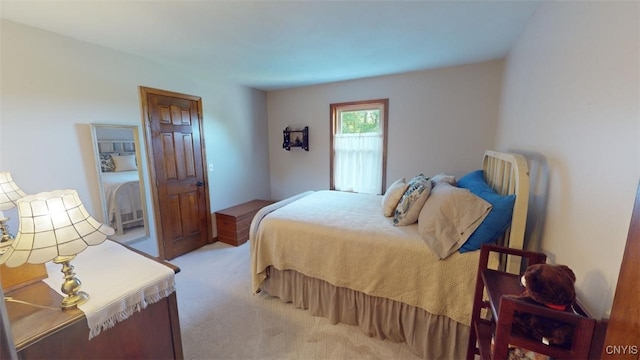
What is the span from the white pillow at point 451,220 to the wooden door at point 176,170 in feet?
9.27

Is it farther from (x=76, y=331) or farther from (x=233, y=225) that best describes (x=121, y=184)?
(x=76, y=331)

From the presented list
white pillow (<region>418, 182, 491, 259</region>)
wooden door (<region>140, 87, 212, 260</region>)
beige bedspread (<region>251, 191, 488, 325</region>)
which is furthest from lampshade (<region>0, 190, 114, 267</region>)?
wooden door (<region>140, 87, 212, 260</region>)

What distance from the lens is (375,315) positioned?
1.79 meters

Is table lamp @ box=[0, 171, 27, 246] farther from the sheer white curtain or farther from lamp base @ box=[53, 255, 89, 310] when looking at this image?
A: the sheer white curtain

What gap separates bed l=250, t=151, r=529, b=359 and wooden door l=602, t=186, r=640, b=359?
720mm

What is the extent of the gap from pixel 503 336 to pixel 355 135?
312cm

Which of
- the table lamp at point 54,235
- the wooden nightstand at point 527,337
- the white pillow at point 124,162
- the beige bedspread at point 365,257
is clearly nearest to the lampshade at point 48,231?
the table lamp at point 54,235

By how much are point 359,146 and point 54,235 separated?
128 inches

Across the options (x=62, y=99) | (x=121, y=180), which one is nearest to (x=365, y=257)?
(x=121, y=180)

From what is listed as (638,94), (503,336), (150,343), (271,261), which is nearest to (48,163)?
(150,343)

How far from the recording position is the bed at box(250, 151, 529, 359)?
4.91 ft

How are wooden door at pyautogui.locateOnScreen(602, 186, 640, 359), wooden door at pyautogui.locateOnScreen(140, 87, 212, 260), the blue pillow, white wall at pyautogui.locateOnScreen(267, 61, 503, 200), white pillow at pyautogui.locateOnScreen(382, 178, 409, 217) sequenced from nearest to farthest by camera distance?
wooden door at pyautogui.locateOnScreen(602, 186, 640, 359) → the blue pillow → white pillow at pyautogui.locateOnScreen(382, 178, 409, 217) → wooden door at pyautogui.locateOnScreen(140, 87, 212, 260) → white wall at pyautogui.locateOnScreen(267, 61, 503, 200)

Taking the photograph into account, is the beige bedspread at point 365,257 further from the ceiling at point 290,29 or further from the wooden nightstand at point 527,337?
the ceiling at point 290,29

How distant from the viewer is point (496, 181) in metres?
1.93
